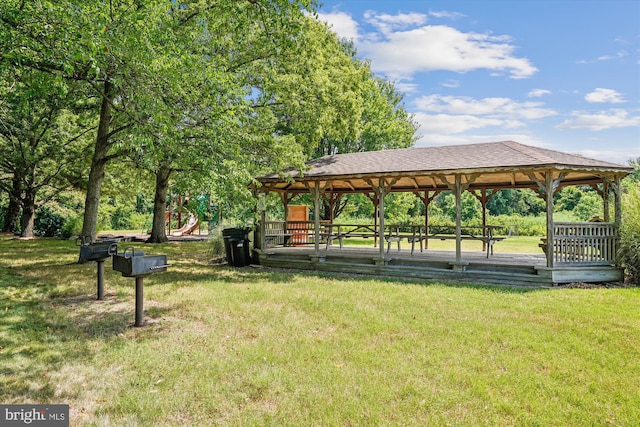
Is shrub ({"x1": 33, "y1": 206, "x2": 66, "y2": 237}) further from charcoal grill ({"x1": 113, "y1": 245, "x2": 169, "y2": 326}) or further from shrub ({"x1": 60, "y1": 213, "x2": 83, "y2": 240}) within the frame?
charcoal grill ({"x1": 113, "y1": 245, "x2": 169, "y2": 326})

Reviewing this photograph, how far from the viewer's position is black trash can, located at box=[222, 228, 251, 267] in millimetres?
11859

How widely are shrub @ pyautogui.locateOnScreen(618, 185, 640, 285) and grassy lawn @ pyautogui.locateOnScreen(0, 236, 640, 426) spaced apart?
1.60m

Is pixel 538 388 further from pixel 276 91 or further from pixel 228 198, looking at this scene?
pixel 276 91

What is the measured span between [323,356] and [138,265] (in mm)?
2719

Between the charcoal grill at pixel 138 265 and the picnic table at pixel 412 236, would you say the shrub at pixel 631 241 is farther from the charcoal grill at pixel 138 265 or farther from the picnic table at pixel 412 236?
the charcoal grill at pixel 138 265

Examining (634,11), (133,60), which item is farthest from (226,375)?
(634,11)

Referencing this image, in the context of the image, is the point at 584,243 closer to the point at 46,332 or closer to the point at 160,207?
the point at 46,332

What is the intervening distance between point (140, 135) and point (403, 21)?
26.1 ft

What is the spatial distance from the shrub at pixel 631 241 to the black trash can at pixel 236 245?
32.9 feet

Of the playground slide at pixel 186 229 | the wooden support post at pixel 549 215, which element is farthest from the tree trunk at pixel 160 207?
the wooden support post at pixel 549 215

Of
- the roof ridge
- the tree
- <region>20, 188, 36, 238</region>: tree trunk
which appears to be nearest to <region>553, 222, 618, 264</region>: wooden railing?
the roof ridge

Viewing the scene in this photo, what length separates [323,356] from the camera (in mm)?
4297

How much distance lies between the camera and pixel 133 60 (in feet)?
20.4

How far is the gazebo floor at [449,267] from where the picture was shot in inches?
→ 352
